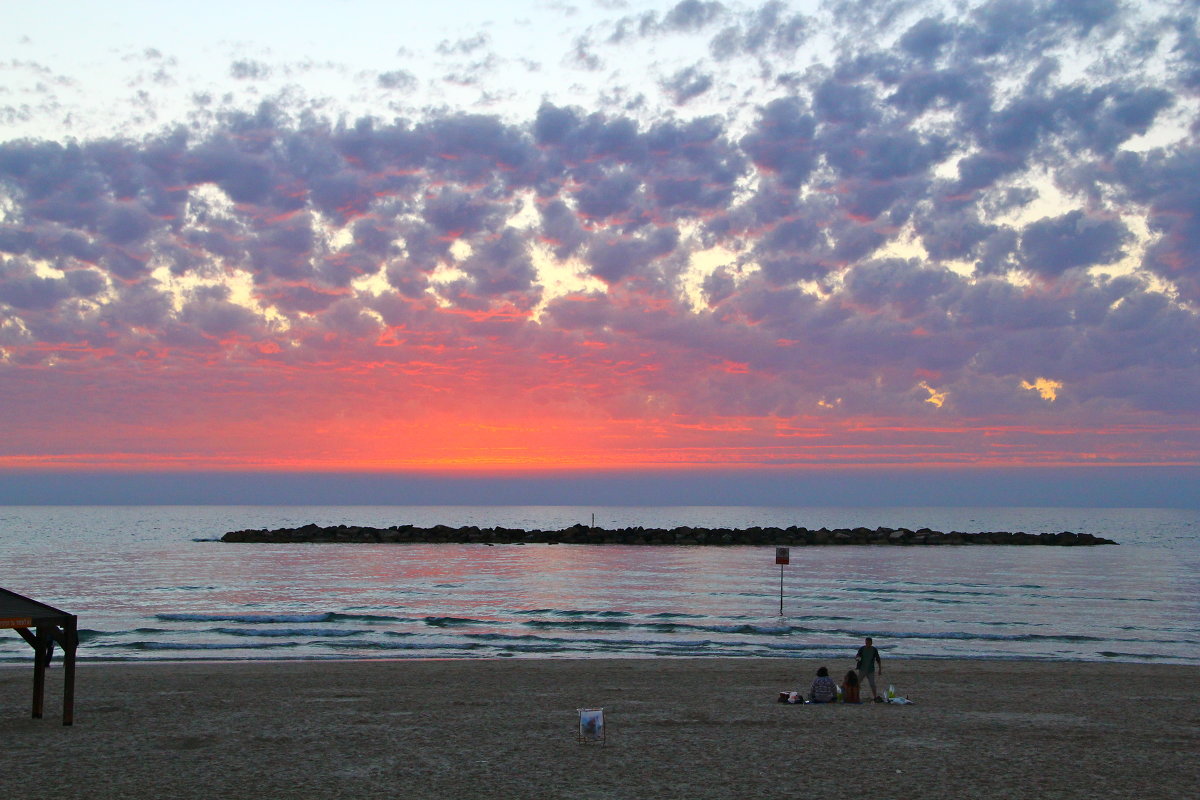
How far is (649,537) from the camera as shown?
9825 centimetres

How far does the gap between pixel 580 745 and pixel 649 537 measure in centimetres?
8454

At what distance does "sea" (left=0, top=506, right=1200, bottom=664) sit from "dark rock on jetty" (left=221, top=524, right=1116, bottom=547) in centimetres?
1830

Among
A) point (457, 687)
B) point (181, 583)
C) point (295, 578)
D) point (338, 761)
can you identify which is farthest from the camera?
point (295, 578)

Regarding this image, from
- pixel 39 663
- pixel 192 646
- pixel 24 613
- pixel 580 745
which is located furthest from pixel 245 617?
pixel 580 745

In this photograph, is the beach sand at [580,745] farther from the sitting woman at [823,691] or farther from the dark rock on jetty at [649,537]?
the dark rock on jetty at [649,537]

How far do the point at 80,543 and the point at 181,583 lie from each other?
193 feet

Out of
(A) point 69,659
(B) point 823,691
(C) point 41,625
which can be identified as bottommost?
(B) point 823,691

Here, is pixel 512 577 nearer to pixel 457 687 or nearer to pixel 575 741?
pixel 457 687

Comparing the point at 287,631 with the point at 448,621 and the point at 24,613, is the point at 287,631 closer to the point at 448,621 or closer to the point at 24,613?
the point at 448,621

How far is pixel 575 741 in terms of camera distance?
14758mm

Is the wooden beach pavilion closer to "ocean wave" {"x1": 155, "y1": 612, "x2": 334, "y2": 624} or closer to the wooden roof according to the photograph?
the wooden roof

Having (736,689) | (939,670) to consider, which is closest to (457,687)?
(736,689)

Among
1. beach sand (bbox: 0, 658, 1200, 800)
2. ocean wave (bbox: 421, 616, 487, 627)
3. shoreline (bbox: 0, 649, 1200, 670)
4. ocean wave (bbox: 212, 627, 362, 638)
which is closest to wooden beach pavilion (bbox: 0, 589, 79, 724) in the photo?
beach sand (bbox: 0, 658, 1200, 800)

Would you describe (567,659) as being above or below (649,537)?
above
